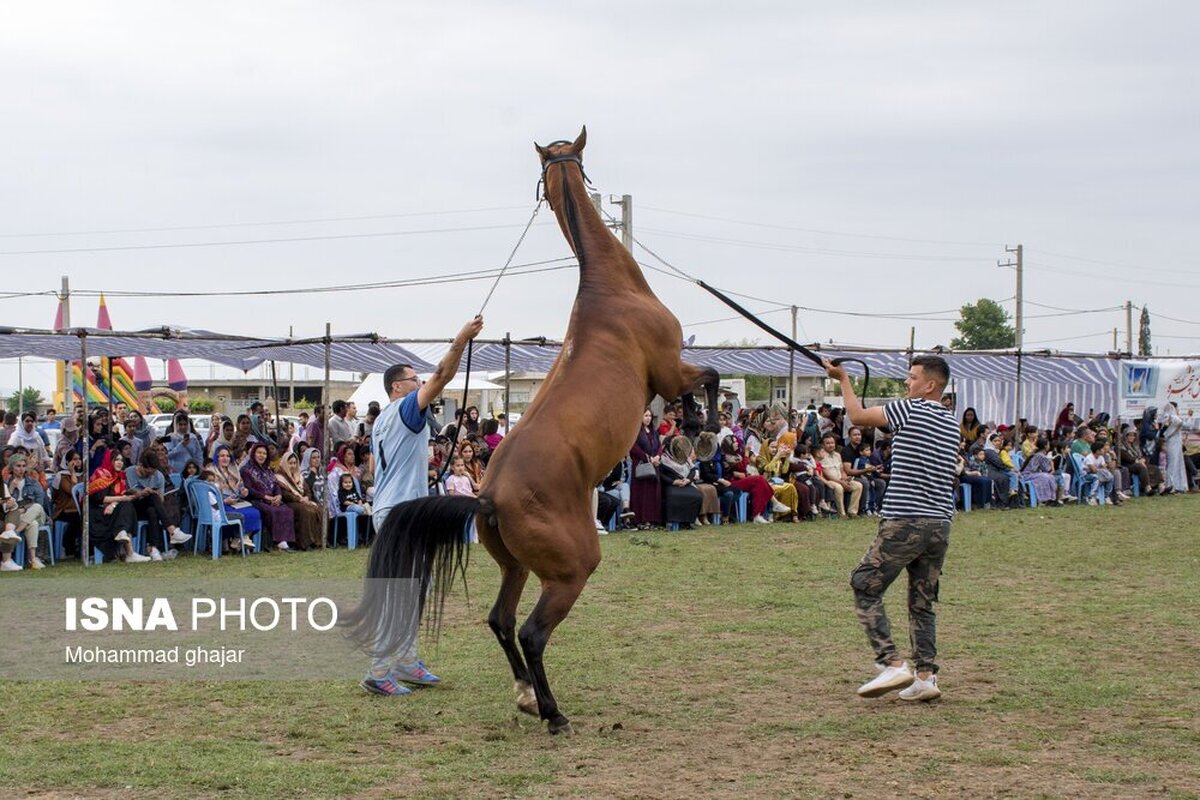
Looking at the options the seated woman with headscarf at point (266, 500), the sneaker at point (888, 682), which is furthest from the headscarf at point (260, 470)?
the sneaker at point (888, 682)

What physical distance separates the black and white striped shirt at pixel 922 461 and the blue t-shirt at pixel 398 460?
262 centimetres

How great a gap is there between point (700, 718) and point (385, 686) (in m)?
1.81

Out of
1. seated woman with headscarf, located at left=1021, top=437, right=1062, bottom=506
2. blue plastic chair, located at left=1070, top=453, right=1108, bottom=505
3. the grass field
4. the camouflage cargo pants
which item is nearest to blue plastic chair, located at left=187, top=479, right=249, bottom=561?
the grass field

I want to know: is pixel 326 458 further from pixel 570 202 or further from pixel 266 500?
pixel 570 202

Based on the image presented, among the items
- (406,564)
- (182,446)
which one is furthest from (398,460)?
(182,446)

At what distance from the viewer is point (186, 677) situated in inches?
285

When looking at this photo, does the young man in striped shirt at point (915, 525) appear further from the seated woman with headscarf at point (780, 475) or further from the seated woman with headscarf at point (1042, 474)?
the seated woman with headscarf at point (1042, 474)

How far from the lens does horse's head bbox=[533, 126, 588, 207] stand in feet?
22.1

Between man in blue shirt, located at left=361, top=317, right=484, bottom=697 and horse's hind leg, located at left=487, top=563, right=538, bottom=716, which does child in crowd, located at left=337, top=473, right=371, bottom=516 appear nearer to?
man in blue shirt, located at left=361, top=317, right=484, bottom=697

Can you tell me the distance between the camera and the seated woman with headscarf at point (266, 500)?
1435 centimetres

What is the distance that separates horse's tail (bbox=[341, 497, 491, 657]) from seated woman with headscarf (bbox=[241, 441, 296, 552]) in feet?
27.6

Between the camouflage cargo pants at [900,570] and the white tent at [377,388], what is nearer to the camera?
the camouflage cargo pants at [900,570]

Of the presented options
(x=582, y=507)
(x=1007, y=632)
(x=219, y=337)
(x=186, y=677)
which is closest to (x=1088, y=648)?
(x=1007, y=632)

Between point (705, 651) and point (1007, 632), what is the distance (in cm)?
225
